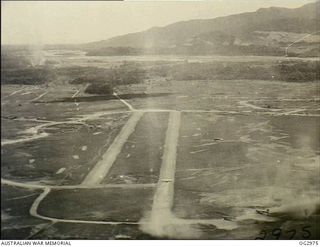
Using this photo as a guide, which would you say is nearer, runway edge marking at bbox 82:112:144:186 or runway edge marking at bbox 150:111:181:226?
runway edge marking at bbox 150:111:181:226

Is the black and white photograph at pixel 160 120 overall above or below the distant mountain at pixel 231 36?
below

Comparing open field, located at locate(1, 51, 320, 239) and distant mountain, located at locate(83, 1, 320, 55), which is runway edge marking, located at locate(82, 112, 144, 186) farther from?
distant mountain, located at locate(83, 1, 320, 55)

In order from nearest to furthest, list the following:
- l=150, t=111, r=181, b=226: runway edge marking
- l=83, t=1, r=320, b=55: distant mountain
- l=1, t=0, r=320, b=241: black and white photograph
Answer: l=1, t=0, r=320, b=241: black and white photograph < l=150, t=111, r=181, b=226: runway edge marking < l=83, t=1, r=320, b=55: distant mountain

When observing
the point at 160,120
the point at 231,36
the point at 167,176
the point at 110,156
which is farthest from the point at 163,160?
the point at 231,36

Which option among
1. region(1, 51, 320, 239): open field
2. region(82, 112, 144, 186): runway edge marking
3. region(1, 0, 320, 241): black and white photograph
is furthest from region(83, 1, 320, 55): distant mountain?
region(82, 112, 144, 186): runway edge marking

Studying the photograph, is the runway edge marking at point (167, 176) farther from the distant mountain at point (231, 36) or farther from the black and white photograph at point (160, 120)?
the distant mountain at point (231, 36)

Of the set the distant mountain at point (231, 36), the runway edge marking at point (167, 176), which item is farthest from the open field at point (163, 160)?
the distant mountain at point (231, 36)

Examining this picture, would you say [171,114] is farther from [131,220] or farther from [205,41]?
[131,220]
